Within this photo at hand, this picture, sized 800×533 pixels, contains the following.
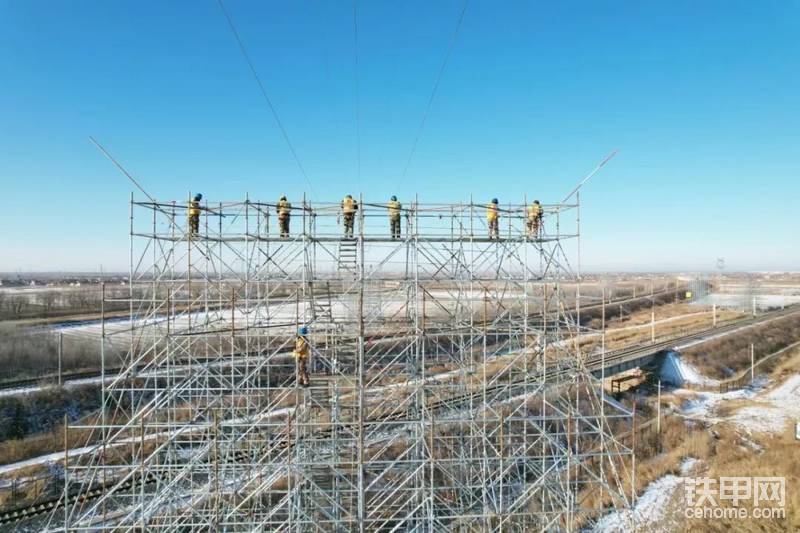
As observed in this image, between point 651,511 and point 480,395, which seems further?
point 651,511

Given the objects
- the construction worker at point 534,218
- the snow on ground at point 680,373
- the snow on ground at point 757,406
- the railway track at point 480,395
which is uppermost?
the construction worker at point 534,218

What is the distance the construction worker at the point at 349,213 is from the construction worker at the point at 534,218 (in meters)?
3.89

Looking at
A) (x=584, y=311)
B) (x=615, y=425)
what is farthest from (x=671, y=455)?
(x=584, y=311)

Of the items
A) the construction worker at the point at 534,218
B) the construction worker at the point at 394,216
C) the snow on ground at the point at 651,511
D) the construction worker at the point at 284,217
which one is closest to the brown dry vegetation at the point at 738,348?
the snow on ground at the point at 651,511

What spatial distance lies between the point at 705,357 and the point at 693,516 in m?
18.5

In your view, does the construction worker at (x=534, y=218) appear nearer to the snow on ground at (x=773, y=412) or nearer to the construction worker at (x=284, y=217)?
the construction worker at (x=284, y=217)

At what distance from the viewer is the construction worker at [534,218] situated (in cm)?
943

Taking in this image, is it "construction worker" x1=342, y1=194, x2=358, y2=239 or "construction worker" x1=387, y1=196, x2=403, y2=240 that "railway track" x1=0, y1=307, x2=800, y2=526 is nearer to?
"construction worker" x1=342, y1=194, x2=358, y2=239

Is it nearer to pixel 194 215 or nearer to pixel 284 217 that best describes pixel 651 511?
pixel 284 217

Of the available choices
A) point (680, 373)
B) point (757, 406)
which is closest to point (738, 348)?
point (680, 373)

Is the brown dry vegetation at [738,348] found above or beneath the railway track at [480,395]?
beneath

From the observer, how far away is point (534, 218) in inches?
373

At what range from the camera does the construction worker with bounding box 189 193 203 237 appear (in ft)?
30.1

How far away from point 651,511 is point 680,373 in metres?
15.3
